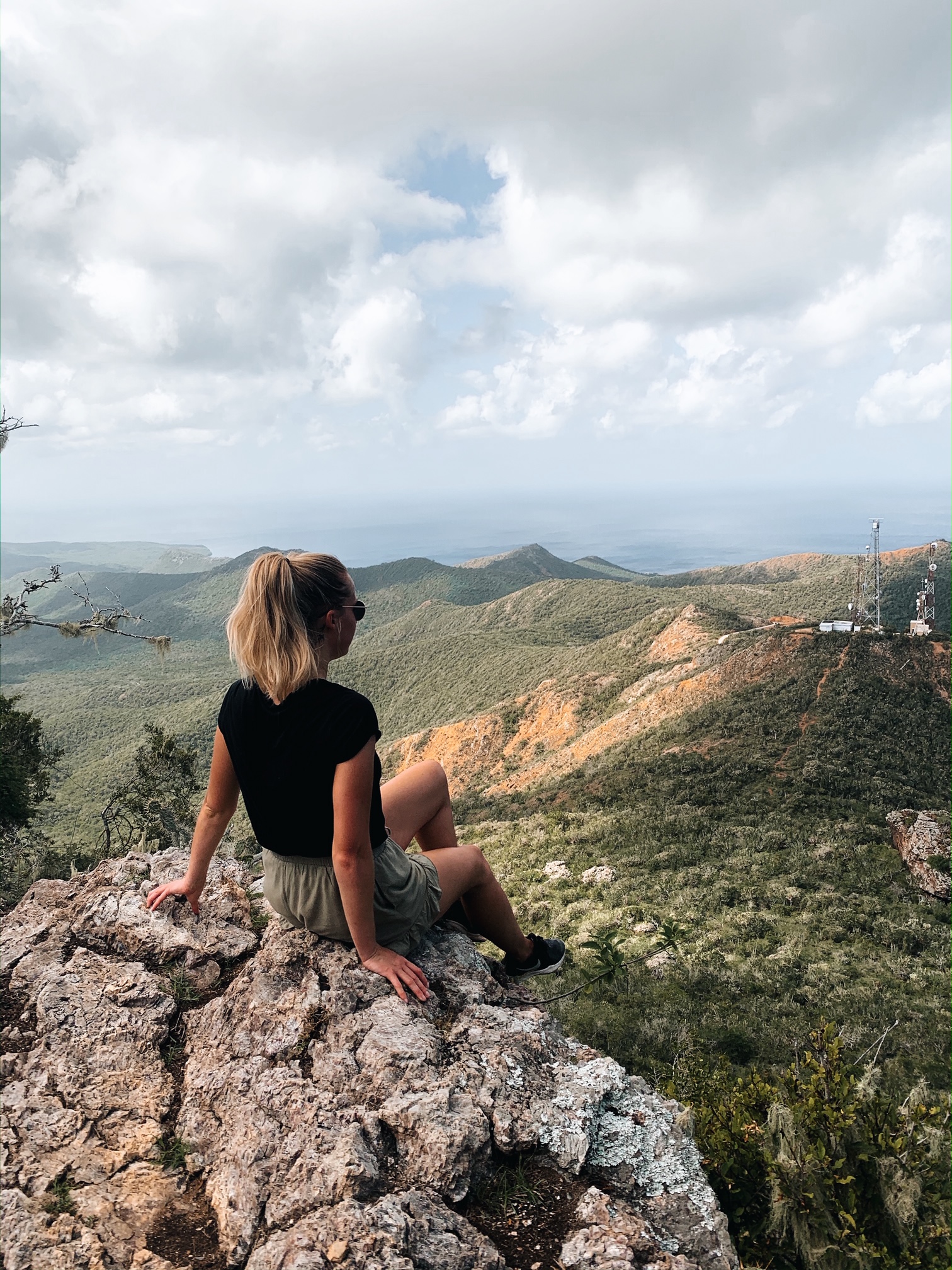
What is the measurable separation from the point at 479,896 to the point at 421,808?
0.58m

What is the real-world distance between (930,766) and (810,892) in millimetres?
9486

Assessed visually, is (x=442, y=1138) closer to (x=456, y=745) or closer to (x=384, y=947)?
(x=384, y=947)

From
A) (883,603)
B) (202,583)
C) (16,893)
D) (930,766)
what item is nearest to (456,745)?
(930,766)

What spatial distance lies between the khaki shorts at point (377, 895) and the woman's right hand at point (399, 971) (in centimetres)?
12

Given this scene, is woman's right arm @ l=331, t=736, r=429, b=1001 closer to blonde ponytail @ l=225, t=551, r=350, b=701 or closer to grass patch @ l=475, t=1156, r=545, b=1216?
blonde ponytail @ l=225, t=551, r=350, b=701

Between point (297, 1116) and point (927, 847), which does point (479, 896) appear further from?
point (927, 847)

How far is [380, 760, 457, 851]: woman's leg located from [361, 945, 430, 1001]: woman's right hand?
0.55 meters

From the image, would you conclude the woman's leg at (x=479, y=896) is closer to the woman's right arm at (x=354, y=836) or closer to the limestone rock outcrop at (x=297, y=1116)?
the limestone rock outcrop at (x=297, y=1116)

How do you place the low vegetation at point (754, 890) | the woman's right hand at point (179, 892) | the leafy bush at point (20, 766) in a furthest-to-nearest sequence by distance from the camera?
the leafy bush at point (20, 766) → the woman's right hand at point (179, 892) → the low vegetation at point (754, 890)

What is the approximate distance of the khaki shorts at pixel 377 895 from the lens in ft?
10.2

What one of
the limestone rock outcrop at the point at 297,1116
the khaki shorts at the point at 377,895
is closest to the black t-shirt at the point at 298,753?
the khaki shorts at the point at 377,895

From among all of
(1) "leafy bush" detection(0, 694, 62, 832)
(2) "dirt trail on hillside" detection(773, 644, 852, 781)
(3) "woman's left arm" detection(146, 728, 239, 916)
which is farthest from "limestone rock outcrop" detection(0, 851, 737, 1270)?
(2) "dirt trail on hillside" detection(773, 644, 852, 781)

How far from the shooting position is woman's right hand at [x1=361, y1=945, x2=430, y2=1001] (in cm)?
312

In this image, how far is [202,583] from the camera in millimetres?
152750
